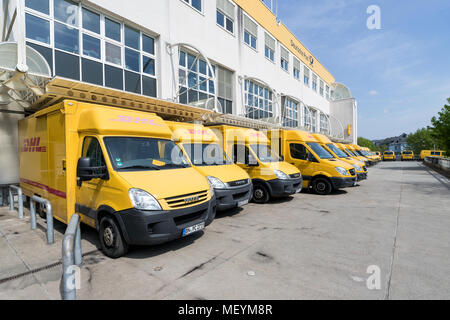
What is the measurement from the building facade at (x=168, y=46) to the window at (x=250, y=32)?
3 centimetres

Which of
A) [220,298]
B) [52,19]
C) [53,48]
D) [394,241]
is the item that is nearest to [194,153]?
[220,298]

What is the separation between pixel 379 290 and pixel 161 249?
10.7 ft

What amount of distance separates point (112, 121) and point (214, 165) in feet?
9.93

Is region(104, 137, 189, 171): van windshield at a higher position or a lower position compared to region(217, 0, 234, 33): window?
lower

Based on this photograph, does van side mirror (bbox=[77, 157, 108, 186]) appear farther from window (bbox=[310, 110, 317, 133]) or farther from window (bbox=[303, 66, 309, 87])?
window (bbox=[310, 110, 317, 133])

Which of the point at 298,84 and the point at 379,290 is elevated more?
the point at 298,84

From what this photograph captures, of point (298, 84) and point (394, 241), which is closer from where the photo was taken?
point (394, 241)

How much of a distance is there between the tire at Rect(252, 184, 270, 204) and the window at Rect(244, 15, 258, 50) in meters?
13.2

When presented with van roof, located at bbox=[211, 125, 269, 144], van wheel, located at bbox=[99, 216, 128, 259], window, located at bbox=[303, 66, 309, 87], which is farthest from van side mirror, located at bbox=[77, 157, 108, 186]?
window, located at bbox=[303, 66, 309, 87]

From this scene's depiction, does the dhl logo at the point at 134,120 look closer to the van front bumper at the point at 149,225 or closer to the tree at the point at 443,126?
the van front bumper at the point at 149,225

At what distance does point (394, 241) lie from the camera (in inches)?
182

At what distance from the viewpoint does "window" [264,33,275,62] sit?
790 inches
